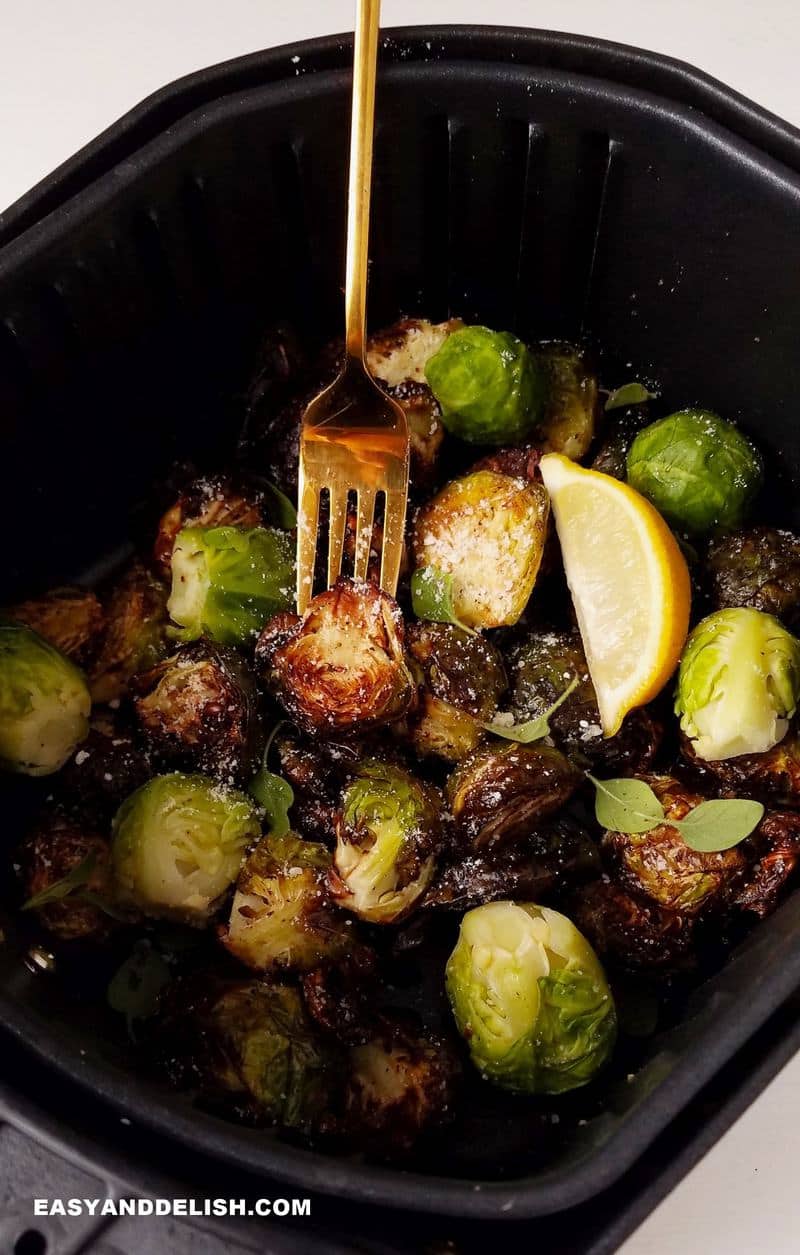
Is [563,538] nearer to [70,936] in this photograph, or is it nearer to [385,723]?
[385,723]

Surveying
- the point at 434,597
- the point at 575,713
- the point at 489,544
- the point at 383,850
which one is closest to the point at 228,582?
the point at 434,597

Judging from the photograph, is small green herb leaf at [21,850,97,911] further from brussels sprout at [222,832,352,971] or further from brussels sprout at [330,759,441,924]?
brussels sprout at [330,759,441,924]

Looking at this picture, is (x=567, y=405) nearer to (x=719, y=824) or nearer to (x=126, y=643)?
(x=719, y=824)

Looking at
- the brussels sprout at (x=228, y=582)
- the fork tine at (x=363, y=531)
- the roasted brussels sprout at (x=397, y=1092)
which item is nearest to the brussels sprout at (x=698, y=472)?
the fork tine at (x=363, y=531)

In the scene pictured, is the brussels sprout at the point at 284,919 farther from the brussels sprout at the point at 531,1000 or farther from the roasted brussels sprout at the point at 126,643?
the roasted brussels sprout at the point at 126,643

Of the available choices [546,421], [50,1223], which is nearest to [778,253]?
[546,421]
